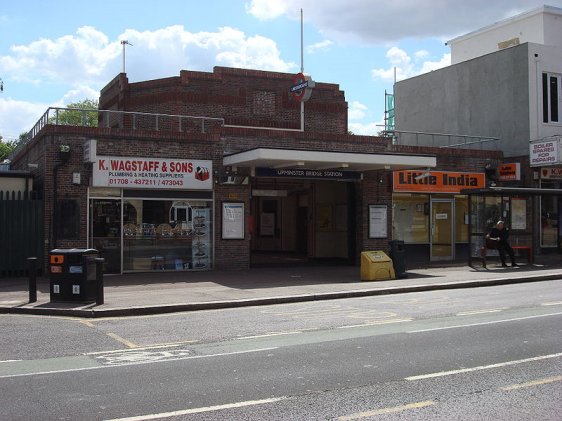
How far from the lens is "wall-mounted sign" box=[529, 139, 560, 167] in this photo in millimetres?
22250

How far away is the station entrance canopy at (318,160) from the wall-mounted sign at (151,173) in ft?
2.99

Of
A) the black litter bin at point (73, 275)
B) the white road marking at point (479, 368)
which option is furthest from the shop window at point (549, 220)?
the black litter bin at point (73, 275)

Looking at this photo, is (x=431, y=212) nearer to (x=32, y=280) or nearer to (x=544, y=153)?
(x=544, y=153)

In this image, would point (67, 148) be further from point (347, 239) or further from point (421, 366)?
point (421, 366)

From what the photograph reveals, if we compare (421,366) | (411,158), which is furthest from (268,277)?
(421,366)

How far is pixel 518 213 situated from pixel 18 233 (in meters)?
18.2

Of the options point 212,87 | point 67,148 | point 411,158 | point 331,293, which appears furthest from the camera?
point 212,87

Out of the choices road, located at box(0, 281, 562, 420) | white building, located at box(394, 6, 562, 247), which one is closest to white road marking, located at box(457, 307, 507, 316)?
road, located at box(0, 281, 562, 420)

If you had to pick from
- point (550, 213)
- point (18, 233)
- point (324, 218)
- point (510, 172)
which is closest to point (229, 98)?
point (324, 218)

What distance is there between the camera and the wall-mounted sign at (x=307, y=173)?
18953 millimetres

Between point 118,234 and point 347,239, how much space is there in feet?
28.7

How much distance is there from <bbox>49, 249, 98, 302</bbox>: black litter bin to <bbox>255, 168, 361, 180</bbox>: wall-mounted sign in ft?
24.8

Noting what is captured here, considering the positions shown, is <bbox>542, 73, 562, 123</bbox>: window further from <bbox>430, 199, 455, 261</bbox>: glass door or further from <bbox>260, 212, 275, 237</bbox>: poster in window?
<bbox>260, 212, 275, 237</bbox>: poster in window

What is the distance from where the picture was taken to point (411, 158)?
61.1 ft
